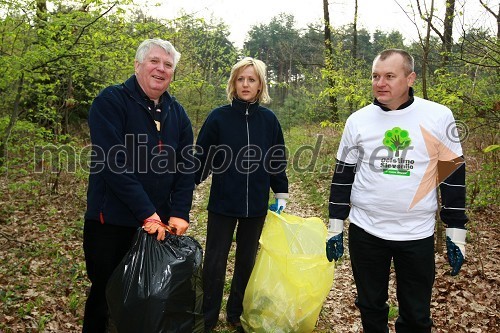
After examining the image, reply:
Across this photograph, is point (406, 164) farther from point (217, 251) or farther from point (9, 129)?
point (9, 129)

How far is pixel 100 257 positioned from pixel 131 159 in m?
0.63

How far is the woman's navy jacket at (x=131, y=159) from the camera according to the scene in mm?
2246

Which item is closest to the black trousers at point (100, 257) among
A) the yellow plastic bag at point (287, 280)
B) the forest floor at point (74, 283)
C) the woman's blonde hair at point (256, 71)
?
the forest floor at point (74, 283)

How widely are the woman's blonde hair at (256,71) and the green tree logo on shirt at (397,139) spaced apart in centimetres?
117

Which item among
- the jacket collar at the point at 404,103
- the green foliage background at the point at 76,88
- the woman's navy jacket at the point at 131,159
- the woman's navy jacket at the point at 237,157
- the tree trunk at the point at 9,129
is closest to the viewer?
the woman's navy jacket at the point at 131,159

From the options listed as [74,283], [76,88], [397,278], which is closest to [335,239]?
[397,278]

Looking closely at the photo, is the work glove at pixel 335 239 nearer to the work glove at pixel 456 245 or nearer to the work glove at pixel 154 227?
the work glove at pixel 456 245

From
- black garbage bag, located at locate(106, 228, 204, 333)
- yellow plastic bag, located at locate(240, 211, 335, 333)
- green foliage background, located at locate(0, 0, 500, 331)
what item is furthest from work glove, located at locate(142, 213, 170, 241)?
green foliage background, located at locate(0, 0, 500, 331)

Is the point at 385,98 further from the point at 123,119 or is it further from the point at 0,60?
the point at 0,60

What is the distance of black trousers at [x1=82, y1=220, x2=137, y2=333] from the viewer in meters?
2.33

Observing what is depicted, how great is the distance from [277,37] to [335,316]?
3880 centimetres

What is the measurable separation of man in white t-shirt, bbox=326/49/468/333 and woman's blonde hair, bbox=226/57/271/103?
969mm

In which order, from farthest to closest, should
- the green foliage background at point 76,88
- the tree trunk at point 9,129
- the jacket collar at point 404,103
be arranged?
1. the tree trunk at point 9,129
2. the green foliage background at point 76,88
3. the jacket collar at point 404,103

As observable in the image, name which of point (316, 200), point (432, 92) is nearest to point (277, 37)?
point (316, 200)
